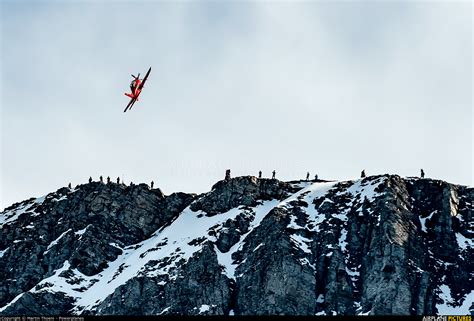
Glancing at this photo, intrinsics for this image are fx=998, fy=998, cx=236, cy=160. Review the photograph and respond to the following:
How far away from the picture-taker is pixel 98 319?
8869 cm

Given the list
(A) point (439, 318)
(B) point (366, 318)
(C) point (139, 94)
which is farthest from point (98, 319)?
(C) point (139, 94)

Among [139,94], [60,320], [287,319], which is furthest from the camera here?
[139,94]

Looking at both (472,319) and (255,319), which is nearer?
(255,319)

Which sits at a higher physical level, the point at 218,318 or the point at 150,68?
the point at 150,68

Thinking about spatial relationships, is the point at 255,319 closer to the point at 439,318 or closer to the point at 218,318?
the point at 218,318

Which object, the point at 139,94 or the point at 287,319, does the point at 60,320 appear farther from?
the point at 139,94

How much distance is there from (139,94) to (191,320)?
244 feet

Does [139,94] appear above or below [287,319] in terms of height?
above

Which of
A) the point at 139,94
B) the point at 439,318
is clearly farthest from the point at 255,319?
the point at 139,94

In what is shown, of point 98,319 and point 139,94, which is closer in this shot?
point 98,319

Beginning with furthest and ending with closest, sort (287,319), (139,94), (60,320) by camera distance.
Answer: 1. (139,94)
2. (60,320)
3. (287,319)

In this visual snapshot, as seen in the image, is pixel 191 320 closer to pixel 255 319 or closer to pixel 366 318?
pixel 255 319

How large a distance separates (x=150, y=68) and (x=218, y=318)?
7286cm

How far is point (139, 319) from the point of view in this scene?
279 ft
